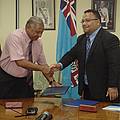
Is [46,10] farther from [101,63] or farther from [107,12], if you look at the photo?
[101,63]

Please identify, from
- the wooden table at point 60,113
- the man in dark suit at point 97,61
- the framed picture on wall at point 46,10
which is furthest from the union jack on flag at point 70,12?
the wooden table at point 60,113

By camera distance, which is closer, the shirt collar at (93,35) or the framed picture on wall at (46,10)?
the shirt collar at (93,35)

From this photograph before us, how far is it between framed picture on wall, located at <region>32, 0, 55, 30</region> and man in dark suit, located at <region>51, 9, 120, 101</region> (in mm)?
1951

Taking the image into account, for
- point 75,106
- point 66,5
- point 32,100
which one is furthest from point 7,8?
point 75,106

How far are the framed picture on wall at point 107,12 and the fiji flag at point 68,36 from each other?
54cm

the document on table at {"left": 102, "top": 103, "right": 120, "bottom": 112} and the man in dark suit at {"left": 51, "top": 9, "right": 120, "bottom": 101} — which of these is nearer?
the document on table at {"left": 102, "top": 103, "right": 120, "bottom": 112}

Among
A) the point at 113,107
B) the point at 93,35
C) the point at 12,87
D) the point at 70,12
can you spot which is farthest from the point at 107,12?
the point at 113,107

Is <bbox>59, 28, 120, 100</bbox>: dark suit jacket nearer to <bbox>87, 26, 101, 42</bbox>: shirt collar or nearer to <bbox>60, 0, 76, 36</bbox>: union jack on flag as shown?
<bbox>87, 26, 101, 42</bbox>: shirt collar

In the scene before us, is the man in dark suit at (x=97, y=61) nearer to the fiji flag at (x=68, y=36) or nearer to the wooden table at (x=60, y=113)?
the wooden table at (x=60, y=113)

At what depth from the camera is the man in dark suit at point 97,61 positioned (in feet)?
10.0

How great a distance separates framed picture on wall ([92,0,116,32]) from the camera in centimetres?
486

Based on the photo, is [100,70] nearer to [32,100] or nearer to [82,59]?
[82,59]

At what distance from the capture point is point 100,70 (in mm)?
3127

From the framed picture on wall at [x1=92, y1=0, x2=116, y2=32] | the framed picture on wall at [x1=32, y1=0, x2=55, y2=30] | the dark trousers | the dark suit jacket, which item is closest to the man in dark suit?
the dark suit jacket
